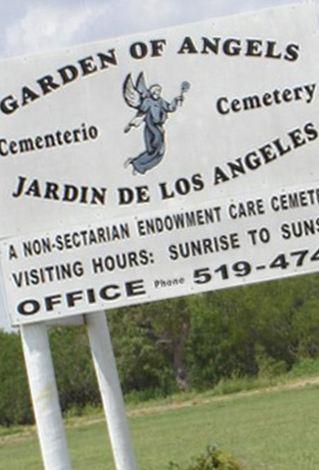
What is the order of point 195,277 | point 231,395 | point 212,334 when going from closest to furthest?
1. point 195,277
2. point 231,395
3. point 212,334

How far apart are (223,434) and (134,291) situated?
757 inches

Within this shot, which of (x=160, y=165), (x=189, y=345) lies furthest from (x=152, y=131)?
(x=189, y=345)

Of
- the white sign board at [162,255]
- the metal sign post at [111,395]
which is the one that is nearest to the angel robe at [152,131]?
the white sign board at [162,255]

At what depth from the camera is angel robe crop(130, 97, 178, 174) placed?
7.31 metres

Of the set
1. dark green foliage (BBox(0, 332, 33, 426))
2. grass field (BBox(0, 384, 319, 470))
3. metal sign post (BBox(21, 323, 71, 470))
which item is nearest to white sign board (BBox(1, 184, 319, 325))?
metal sign post (BBox(21, 323, 71, 470))

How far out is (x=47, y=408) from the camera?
23.5ft

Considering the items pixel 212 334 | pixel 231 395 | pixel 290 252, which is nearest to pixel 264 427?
pixel 231 395

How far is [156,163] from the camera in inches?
288

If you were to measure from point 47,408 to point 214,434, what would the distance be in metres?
19.5

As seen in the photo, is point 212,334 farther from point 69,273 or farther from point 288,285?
point 69,273

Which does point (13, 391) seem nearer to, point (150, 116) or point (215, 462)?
point (215, 462)

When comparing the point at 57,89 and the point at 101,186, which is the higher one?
the point at 57,89

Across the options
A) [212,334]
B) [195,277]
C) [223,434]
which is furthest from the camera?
[212,334]

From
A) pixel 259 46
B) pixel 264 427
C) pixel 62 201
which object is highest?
pixel 259 46
